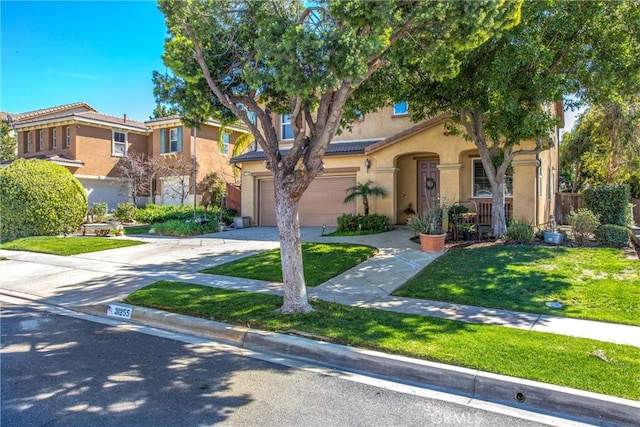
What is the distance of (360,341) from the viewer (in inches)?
215

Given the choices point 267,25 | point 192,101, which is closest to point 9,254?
point 192,101

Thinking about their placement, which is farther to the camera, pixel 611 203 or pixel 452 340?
pixel 611 203

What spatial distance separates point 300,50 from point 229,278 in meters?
5.71

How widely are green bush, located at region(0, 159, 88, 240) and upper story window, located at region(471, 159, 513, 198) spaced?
51.3ft

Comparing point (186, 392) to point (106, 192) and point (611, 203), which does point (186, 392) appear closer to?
point (611, 203)

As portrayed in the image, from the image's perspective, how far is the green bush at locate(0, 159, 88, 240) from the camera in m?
15.7

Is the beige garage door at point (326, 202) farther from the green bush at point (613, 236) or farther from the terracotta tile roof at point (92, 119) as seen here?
the terracotta tile roof at point (92, 119)

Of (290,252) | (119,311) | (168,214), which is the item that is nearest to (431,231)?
(290,252)

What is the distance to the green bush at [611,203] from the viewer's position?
527 inches

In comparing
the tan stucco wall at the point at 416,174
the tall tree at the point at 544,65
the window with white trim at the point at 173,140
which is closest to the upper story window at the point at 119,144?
the window with white trim at the point at 173,140

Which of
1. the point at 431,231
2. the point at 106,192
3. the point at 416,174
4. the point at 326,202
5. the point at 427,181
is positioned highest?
the point at 416,174

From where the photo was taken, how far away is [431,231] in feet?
38.7

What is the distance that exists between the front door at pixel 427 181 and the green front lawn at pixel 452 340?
34.3 ft

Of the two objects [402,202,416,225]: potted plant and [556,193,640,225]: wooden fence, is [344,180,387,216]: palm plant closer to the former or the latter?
[402,202,416,225]: potted plant
